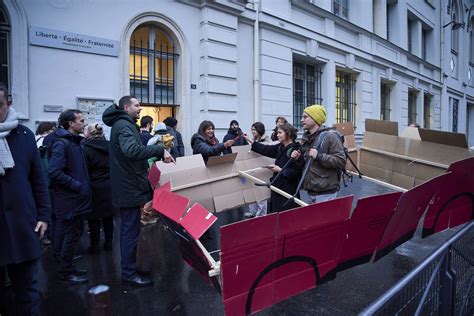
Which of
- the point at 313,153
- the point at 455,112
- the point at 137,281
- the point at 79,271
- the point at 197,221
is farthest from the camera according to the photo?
the point at 455,112

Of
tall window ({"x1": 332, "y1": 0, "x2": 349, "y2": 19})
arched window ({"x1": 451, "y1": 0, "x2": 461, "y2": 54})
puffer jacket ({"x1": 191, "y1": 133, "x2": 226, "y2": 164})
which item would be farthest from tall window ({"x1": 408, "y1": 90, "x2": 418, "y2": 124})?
puffer jacket ({"x1": 191, "y1": 133, "x2": 226, "y2": 164})

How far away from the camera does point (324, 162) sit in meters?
3.24

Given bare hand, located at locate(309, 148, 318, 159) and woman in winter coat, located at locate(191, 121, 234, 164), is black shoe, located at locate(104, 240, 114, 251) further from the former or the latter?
bare hand, located at locate(309, 148, 318, 159)

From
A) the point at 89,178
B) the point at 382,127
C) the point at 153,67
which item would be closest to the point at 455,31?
the point at 153,67

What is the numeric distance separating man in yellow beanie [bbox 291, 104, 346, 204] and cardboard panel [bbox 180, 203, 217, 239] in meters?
1.51

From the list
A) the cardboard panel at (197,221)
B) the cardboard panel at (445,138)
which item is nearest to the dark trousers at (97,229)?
the cardboard panel at (197,221)

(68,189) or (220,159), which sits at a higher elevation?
(220,159)

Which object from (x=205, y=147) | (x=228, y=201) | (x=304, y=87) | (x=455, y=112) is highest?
(x=455, y=112)

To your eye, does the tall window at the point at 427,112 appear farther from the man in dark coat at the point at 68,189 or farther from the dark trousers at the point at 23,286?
the dark trousers at the point at 23,286

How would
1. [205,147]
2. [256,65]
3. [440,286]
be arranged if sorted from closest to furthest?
[440,286], [205,147], [256,65]

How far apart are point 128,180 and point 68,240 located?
900 mm

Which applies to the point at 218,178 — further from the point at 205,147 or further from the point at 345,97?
the point at 345,97

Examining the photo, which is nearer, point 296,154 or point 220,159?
point 296,154

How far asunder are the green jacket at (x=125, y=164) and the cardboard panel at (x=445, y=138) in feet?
8.67
